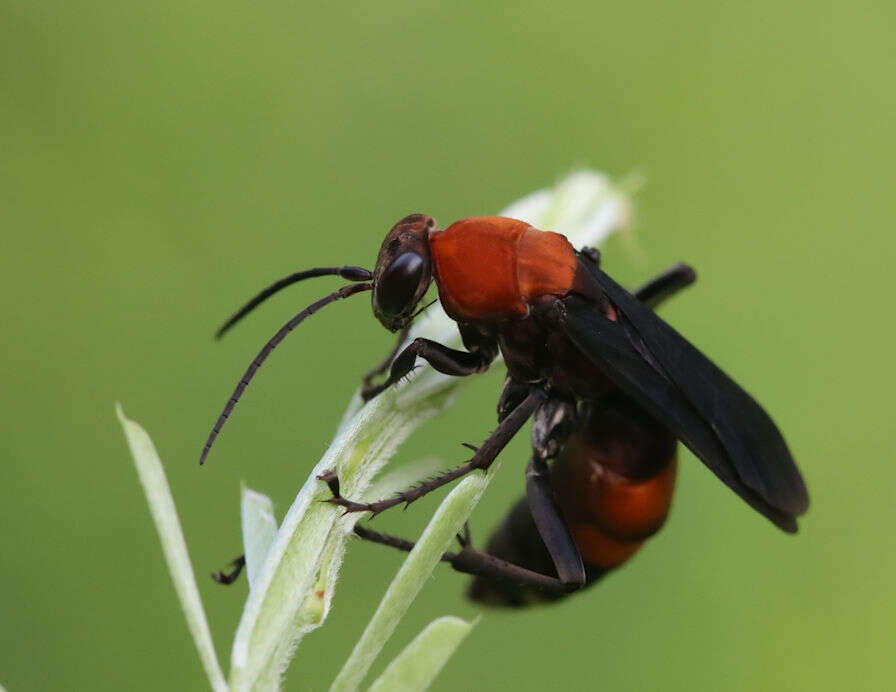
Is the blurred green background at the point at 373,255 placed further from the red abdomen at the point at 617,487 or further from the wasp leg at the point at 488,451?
the red abdomen at the point at 617,487

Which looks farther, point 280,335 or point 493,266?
point 493,266

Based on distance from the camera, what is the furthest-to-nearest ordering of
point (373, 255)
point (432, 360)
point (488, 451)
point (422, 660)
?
point (373, 255) < point (488, 451) < point (432, 360) < point (422, 660)

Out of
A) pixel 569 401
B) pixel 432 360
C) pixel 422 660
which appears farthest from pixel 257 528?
pixel 569 401

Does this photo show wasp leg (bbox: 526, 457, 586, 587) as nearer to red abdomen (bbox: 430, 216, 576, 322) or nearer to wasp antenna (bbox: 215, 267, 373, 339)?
red abdomen (bbox: 430, 216, 576, 322)

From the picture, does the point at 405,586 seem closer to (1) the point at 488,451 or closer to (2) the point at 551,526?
(1) the point at 488,451

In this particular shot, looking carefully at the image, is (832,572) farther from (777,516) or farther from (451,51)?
(451,51)
